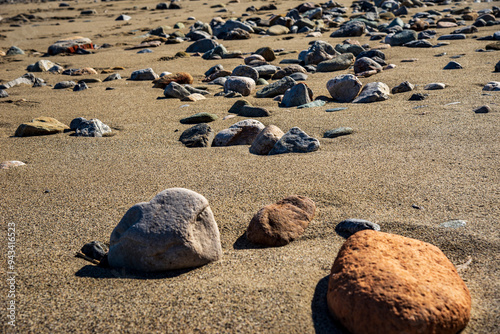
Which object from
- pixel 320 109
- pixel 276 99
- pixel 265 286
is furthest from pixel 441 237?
pixel 276 99

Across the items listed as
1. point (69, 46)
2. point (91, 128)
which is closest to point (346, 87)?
point (91, 128)

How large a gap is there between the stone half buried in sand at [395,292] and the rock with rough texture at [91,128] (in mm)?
2354

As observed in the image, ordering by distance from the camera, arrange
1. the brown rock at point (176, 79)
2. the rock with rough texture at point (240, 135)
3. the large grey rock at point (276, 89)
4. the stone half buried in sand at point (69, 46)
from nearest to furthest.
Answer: the rock with rough texture at point (240, 135) < the large grey rock at point (276, 89) < the brown rock at point (176, 79) < the stone half buried in sand at point (69, 46)

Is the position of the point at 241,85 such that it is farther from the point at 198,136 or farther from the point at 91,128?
the point at 91,128

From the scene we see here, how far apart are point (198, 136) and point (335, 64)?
2.55m

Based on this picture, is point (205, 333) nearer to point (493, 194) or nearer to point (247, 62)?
point (493, 194)

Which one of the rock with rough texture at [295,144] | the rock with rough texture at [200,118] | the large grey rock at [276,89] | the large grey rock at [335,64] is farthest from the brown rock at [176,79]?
the rock with rough texture at [295,144]

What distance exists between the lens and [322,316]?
4.52 feet

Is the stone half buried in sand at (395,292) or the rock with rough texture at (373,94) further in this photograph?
the rock with rough texture at (373,94)

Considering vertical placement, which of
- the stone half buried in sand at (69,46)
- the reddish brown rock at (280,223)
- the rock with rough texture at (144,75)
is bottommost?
the stone half buried in sand at (69,46)

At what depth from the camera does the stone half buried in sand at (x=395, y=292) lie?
4.06 feet

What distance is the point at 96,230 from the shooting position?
1920 mm

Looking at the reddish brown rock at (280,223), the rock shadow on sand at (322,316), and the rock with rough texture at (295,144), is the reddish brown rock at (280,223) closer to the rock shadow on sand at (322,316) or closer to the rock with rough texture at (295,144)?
the rock shadow on sand at (322,316)

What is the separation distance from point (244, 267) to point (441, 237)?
80 centimetres
